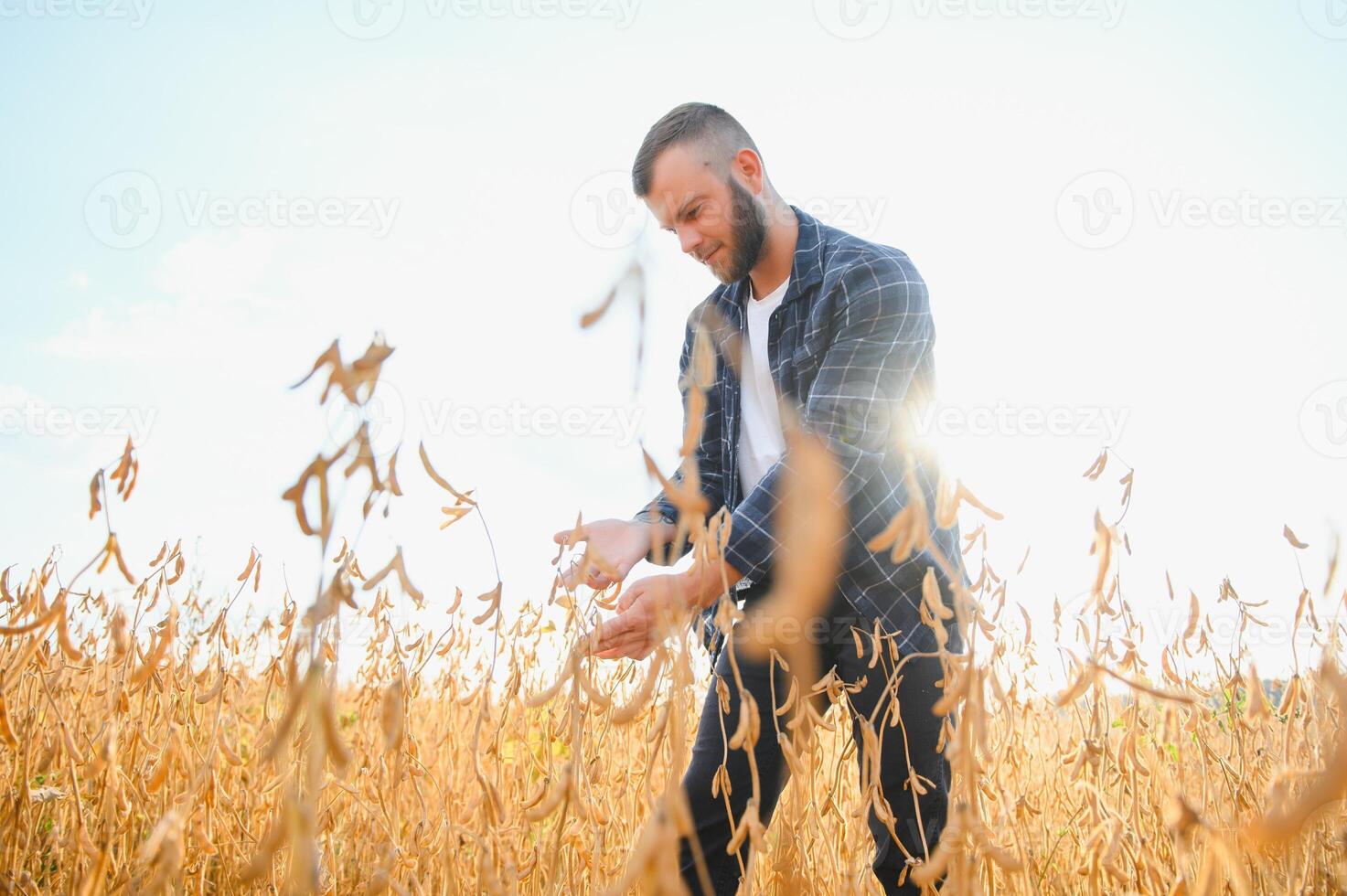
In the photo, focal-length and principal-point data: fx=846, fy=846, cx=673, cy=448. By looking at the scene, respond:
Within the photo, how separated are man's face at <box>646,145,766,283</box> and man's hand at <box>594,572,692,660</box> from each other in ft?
3.29

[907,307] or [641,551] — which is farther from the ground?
[907,307]

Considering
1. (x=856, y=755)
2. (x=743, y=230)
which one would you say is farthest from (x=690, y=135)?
(x=856, y=755)

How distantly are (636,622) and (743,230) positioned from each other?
3.55 ft

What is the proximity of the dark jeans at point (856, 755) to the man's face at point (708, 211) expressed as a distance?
801 mm

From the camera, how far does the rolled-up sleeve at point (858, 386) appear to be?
1432 millimetres

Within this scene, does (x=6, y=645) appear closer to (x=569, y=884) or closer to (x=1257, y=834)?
(x=569, y=884)

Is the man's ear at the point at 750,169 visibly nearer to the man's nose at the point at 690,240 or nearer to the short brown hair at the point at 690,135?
the short brown hair at the point at 690,135

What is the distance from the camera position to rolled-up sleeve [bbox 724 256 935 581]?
1432 millimetres

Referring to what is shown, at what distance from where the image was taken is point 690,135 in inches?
81.1

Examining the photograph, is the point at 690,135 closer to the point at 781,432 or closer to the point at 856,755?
the point at 781,432

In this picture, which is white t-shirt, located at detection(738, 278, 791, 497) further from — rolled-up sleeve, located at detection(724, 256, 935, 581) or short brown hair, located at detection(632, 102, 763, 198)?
short brown hair, located at detection(632, 102, 763, 198)

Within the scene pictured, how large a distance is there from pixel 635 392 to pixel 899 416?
1142 millimetres

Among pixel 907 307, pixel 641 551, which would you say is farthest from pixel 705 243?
pixel 641 551

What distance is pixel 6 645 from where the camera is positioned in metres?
1.40
